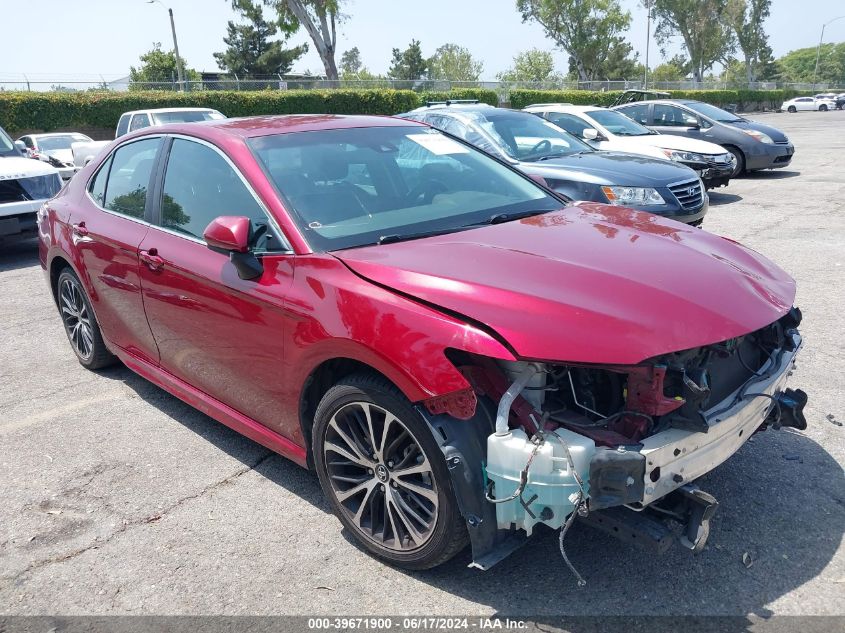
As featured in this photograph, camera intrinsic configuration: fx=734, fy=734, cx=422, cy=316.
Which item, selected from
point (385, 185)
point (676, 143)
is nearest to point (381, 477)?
point (385, 185)

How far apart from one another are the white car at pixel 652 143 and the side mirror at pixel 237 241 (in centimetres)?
932

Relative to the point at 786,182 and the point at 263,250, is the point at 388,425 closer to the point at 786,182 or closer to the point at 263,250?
the point at 263,250

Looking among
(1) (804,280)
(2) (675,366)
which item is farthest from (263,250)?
(1) (804,280)

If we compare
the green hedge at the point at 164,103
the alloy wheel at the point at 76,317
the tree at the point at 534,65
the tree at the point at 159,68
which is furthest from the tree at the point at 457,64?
the alloy wheel at the point at 76,317

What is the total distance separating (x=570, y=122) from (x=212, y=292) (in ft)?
31.6

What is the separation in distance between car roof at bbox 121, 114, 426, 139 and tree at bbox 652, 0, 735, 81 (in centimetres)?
7926

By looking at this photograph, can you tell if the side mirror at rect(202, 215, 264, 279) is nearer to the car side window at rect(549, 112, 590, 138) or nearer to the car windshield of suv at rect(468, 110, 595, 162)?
the car windshield of suv at rect(468, 110, 595, 162)

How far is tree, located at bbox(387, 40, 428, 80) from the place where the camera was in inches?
3659

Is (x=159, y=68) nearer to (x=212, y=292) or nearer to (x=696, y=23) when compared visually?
(x=696, y=23)

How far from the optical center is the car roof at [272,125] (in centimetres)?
379

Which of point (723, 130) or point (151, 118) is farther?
point (723, 130)

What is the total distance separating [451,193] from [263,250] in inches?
41.5

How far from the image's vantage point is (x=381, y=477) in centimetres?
290

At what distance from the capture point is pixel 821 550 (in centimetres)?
290
